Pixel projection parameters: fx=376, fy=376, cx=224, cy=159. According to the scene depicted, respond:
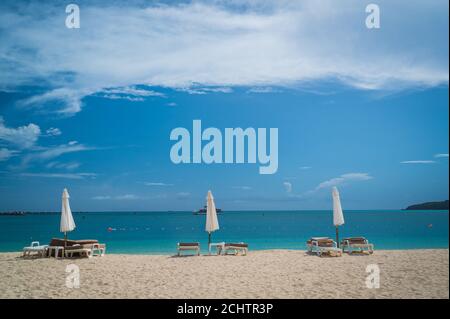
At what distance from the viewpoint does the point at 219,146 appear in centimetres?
1413

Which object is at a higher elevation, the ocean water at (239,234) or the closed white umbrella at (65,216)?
the closed white umbrella at (65,216)

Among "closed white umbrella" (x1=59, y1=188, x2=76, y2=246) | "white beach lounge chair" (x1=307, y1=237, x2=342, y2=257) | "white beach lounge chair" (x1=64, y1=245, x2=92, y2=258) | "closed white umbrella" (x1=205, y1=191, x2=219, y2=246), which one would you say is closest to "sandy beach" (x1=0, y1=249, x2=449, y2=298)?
"white beach lounge chair" (x1=307, y1=237, x2=342, y2=257)

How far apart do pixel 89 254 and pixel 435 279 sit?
11966mm

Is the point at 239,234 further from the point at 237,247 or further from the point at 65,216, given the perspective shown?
the point at 65,216

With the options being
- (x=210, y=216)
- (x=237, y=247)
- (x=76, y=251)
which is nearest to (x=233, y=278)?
(x=237, y=247)

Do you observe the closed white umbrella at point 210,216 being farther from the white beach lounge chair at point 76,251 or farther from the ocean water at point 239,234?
the ocean water at point 239,234

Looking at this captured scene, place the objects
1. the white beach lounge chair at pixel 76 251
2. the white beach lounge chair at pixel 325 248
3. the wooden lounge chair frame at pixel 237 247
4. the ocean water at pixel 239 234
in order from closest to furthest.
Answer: the white beach lounge chair at pixel 325 248 → the white beach lounge chair at pixel 76 251 → the wooden lounge chair frame at pixel 237 247 → the ocean water at pixel 239 234

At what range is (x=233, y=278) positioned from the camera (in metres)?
9.58

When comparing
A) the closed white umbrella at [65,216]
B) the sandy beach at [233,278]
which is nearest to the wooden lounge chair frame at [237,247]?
the sandy beach at [233,278]

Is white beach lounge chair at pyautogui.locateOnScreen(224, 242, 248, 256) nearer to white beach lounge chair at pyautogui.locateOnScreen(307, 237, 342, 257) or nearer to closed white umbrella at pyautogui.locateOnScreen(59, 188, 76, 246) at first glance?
white beach lounge chair at pyautogui.locateOnScreen(307, 237, 342, 257)

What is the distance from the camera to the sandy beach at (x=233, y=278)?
25.9 feet
